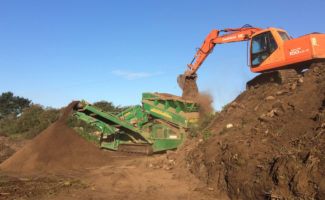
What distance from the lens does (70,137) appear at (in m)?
8.86

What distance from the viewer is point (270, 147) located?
4.76 m

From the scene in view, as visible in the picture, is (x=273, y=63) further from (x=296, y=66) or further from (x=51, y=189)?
(x=51, y=189)

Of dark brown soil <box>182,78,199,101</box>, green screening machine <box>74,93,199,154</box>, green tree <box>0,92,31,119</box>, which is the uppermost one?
green tree <box>0,92,31,119</box>

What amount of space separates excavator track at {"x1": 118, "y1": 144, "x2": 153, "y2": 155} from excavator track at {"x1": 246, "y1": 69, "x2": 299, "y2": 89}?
5015 millimetres

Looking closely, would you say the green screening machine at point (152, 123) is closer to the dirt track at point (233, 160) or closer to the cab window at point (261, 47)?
the dirt track at point (233, 160)

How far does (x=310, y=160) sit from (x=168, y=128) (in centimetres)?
763

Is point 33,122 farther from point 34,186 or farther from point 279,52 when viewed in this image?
point 279,52

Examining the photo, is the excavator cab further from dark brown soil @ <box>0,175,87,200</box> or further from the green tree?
the green tree

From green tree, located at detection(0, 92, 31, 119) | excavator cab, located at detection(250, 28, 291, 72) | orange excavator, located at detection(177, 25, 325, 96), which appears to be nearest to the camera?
orange excavator, located at detection(177, 25, 325, 96)

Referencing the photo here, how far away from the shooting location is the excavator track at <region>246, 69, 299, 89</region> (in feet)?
24.2

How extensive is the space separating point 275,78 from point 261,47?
1422 millimetres

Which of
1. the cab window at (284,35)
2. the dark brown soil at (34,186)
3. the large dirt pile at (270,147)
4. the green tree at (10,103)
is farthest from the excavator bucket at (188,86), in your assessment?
the green tree at (10,103)

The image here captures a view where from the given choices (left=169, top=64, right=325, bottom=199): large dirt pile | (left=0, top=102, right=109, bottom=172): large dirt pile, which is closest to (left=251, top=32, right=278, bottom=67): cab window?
(left=169, top=64, right=325, bottom=199): large dirt pile

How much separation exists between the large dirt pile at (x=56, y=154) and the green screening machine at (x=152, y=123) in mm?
1690
